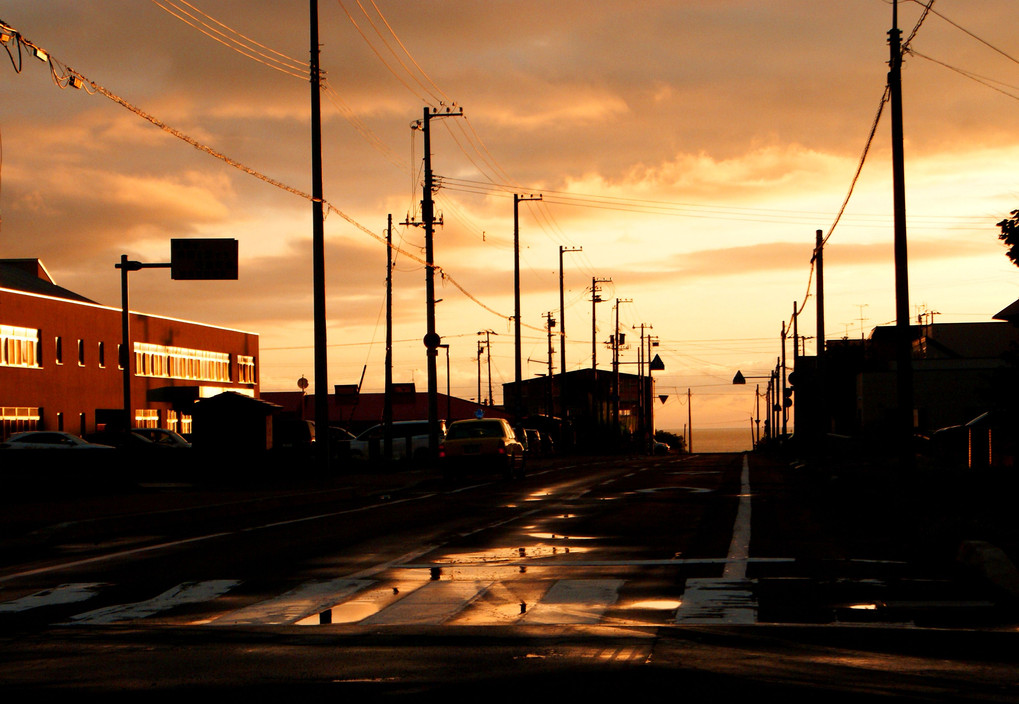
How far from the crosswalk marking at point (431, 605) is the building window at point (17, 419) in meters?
46.0

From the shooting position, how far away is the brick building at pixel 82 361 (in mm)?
53094

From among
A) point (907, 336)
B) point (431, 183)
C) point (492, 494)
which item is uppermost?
point (431, 183)

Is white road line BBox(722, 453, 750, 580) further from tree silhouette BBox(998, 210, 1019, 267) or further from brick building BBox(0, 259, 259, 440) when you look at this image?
brick building BBox(0, 259, 259, 440)

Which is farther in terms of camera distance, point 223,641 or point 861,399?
point 861,399

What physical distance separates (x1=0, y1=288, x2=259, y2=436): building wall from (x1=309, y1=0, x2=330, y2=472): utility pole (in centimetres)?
1850

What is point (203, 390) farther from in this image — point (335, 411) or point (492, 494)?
point (335, 411)

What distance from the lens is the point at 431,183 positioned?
44.7 meters

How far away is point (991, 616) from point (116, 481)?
2470 centimetres

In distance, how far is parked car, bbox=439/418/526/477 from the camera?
32.0 m

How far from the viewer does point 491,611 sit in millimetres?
9102

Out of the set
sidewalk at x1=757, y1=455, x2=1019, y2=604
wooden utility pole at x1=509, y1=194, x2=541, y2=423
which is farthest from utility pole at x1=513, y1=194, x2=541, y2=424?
sidewalk at x1=757, y1=455, x2=1019, y2=604

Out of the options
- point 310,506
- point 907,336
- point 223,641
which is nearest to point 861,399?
point 907,336

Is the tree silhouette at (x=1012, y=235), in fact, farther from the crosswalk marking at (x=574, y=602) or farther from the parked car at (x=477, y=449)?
the parked car at (x=477, y=449)

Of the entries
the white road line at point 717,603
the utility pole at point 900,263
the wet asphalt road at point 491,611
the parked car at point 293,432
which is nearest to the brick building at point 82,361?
the parked car at point 293,432
